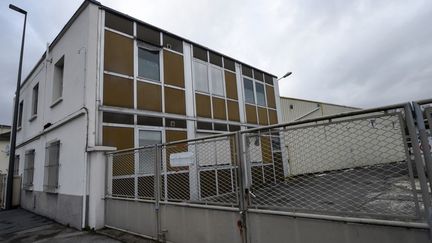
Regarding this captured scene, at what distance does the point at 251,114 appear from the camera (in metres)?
11.5

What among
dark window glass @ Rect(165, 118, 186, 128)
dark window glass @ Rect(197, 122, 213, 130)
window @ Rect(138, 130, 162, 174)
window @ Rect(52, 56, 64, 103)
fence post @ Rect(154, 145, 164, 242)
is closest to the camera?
fence post @ Rect(154, 145, 164, 242)

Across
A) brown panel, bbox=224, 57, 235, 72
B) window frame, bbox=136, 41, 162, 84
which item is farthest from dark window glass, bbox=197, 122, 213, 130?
brown panel, bbox=224, 57, 235, 72

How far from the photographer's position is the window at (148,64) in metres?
7.98

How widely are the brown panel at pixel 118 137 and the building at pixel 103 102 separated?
25mm

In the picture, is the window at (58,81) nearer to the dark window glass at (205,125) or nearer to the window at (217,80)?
the dark window glass at (205,125)

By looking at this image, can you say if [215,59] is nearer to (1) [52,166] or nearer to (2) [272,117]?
(2) [272,117]

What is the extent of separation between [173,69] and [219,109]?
7.80 ft

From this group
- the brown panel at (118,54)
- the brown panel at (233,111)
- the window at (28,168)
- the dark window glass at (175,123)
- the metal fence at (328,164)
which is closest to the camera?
the metal fence at (328,164)

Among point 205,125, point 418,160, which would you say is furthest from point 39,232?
point 418,160

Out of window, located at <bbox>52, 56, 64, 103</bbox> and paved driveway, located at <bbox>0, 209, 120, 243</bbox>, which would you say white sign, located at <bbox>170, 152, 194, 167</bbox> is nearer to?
paved driveway, located at <bbox>0, 209, 120, 243</bbox>

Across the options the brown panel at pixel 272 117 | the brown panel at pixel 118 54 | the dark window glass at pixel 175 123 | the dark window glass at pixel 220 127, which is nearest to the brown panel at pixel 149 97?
the dark window glass at pixel 175 123

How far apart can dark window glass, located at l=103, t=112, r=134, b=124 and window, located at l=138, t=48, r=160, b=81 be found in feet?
4.61

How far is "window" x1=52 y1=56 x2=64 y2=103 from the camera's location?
8.94 meters

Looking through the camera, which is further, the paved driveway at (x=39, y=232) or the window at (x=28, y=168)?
the window at (x=28, y=168)
